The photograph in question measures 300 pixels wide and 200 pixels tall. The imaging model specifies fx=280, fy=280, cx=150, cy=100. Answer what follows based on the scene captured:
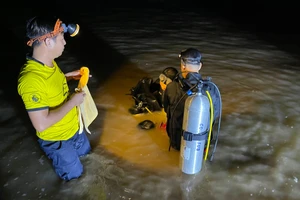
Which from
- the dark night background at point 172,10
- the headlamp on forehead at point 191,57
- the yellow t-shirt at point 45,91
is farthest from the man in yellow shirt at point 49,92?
the dark night background at point 172,10

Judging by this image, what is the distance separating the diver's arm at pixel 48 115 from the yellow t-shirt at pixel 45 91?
4 cm

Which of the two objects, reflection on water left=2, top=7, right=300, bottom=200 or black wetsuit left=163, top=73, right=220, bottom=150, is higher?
black wetsuit left=163, top=73, right=220, bottom=150

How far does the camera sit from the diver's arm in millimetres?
1968

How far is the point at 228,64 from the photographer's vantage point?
5.00m

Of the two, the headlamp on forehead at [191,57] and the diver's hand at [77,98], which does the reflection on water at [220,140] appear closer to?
the diver's hand at [77,98]

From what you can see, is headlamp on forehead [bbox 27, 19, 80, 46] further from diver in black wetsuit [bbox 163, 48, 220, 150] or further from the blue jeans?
diver in black wetsuit [bbox 163, 48, 220, 150]

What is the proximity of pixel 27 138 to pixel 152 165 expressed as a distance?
1429 mm

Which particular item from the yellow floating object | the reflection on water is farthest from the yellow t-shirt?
the reflection on water

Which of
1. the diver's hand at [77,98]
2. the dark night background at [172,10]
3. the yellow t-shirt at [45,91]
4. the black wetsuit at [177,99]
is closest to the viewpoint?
the yellow t-shirt at [45,91]

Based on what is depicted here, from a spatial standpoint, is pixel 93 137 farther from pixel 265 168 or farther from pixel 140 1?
pixel 140 1


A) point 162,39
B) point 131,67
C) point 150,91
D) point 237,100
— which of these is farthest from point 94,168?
point 162,39

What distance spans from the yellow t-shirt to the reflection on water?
49 cm

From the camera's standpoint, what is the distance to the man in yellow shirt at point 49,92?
195 cm

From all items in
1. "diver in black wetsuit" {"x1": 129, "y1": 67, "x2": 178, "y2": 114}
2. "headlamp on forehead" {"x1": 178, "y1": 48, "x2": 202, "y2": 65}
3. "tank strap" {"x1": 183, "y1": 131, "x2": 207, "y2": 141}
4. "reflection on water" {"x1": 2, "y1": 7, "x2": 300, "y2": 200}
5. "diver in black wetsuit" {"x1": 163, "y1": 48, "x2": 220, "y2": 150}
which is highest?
"headlamp on forehead" {"x1": 178, "y1": 48, "x2": 202, "y2": 65}
